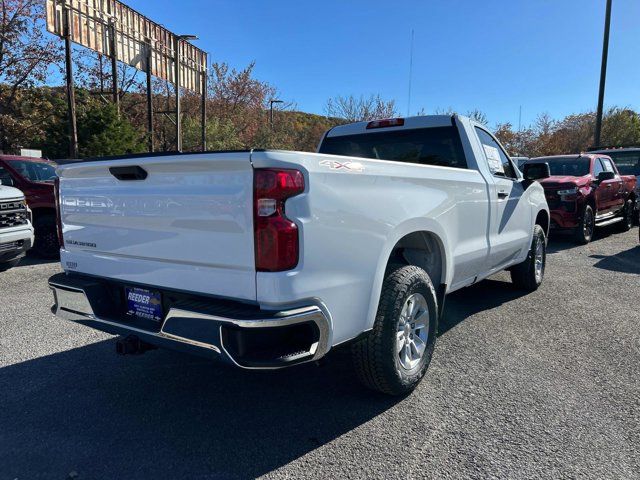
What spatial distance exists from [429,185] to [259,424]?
1932mm

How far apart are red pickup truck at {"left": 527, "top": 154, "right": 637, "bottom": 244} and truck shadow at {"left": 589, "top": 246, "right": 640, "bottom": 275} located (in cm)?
108

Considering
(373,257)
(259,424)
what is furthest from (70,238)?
(373,257)

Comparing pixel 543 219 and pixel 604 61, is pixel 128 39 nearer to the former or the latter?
pixel 543 219

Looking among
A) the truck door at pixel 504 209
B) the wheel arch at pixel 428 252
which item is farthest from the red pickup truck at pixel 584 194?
the wheel arch at pixel 428 252

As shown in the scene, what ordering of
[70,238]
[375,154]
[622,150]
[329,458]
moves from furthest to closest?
[622,150] < [375,154] < [70,238] < [329,458]

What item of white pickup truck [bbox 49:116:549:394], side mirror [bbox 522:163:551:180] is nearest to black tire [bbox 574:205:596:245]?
side mirror [bbox 522:163:551:180]

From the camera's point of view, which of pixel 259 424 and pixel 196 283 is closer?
pixel 196 283

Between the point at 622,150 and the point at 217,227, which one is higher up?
the point at 622,150

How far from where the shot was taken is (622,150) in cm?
1402

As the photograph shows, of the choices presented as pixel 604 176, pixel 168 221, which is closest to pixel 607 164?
pixel 604 176

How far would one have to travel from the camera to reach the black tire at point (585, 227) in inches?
391

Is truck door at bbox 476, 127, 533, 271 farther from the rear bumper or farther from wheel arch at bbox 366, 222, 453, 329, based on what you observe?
the rear bumper

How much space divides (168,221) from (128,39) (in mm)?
17434

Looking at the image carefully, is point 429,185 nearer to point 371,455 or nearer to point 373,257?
point 373,257
